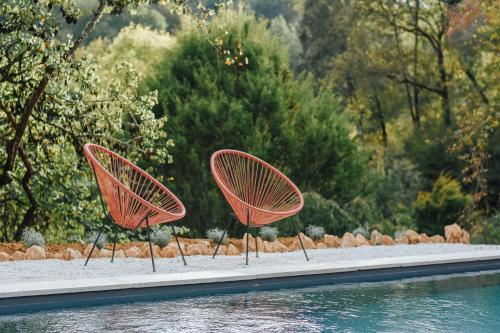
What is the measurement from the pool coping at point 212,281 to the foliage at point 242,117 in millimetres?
3832

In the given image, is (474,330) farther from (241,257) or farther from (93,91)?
(93,91)

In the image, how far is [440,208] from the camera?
10.9 metres

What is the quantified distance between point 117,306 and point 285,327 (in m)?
1.20

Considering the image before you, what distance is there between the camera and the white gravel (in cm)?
566

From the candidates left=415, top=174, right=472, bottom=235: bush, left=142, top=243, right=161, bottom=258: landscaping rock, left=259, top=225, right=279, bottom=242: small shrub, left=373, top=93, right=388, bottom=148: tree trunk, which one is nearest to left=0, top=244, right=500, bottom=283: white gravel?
left=142, top=243, right=161, bottom=258: landscaping rock

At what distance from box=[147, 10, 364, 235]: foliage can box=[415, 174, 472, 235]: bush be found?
1083 mm

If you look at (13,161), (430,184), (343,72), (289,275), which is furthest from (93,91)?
(343,72)

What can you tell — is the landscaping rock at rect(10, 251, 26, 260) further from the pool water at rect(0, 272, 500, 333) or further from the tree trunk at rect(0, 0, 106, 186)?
the pool water at rect(0, 272, 500, 333)

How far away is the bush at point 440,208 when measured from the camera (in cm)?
1083

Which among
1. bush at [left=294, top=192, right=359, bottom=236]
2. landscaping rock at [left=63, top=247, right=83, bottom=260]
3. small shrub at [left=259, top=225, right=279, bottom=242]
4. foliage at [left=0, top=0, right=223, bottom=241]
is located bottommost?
landscaping rock at [left=63, top=247, right=83, bottom=260]

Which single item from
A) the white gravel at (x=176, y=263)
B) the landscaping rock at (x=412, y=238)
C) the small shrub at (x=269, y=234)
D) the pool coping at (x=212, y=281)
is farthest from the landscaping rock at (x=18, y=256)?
the landscaping rock at (x=412, y=238)

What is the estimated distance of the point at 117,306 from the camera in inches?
189

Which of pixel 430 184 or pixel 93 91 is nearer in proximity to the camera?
pixel 93 91

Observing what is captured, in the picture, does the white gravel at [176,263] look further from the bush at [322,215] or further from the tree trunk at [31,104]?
the tree trunk at [31,104]
